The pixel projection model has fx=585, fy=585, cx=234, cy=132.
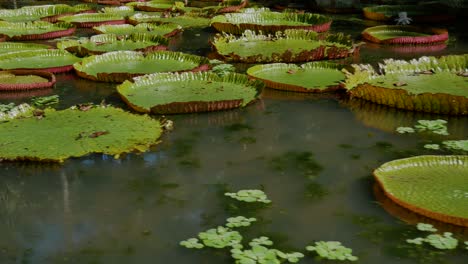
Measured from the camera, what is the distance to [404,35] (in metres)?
9.16

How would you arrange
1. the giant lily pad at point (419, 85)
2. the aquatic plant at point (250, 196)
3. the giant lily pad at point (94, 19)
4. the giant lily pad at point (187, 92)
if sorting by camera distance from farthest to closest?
the giant lily pad at point (94, 19) → the giant lily pad at point (187, 92) → the giant lily pad at point (419, 85) → the aquatic plant at point (250, 196)

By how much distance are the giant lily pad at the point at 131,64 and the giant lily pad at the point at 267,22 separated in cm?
224

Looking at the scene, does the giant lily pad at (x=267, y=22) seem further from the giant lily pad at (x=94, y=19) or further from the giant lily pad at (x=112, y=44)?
the giant lily pad at (x=94, y=19)

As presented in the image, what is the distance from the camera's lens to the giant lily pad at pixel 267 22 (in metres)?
9.32

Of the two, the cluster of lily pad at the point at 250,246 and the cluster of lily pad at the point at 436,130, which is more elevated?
the cluster of lily pad at the point at 436,130

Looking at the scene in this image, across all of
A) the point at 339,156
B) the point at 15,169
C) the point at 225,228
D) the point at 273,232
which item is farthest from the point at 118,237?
the point at 339,156

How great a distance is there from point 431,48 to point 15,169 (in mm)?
6236

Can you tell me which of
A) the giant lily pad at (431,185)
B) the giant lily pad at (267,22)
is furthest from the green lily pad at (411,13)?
the giant lily pad at (431,185)

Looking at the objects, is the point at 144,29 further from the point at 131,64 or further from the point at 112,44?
the point at 131,64

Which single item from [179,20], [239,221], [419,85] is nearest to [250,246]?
[239,221]

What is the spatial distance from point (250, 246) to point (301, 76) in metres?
3.65

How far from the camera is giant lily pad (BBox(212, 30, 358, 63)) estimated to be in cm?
752

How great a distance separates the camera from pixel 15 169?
14.4ft

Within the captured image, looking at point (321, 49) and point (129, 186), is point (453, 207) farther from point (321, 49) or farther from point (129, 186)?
point (321, 49)
